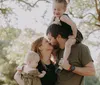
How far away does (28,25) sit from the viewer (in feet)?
50.9

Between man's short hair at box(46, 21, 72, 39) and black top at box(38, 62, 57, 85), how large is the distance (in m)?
0.24

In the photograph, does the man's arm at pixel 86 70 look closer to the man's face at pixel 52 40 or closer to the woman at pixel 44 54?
the woman at pixel 44 54

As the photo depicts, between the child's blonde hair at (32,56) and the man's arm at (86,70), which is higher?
the child's blonde hair at (32,56)

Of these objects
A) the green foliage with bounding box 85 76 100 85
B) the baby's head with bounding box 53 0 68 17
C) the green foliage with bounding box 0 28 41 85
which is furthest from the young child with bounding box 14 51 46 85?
the green foliage with bounding box 85 76 100 85

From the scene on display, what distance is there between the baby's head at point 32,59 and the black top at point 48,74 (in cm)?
6

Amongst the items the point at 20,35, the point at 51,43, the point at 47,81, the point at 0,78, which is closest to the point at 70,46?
the point at 51,43

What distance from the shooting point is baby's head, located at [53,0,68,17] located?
8.29 feet

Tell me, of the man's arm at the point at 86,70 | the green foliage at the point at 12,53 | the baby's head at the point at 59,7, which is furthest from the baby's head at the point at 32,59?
the green foliage at the point at 12,53

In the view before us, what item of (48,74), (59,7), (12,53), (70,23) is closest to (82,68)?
(48,74)

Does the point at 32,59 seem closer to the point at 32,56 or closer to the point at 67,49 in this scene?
the point at 32,56

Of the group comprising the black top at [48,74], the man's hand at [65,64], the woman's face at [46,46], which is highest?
the woman's face at [46,46]

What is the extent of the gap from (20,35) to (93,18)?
3.56 metres

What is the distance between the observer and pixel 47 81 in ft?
7.73

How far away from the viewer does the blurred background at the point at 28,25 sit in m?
12.0
